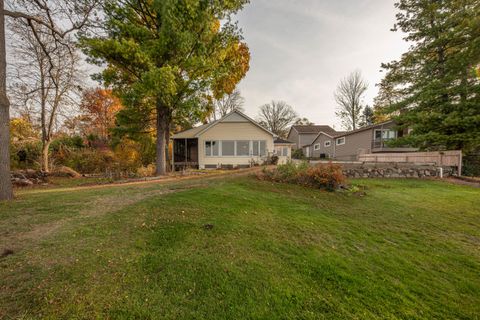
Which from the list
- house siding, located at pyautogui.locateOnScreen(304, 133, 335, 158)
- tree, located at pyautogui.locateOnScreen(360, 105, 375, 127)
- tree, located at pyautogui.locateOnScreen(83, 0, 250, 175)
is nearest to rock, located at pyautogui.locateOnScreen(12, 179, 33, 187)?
tree, located at pyautogui.locateOnScreen(83, 0, 250, 175)

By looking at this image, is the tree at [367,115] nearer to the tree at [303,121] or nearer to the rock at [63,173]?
the tree at [303,121]

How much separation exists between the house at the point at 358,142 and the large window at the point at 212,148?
1613 centimetres

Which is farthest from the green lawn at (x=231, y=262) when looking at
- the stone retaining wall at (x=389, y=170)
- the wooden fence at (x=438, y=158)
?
the wooden fence at (x=438, y=158)

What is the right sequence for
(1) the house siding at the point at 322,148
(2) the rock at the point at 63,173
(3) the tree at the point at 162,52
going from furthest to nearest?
(1) the house siding at the point at 322,148, (2) the rock at the point at 63,173, (3) the tree at the point at 162,52

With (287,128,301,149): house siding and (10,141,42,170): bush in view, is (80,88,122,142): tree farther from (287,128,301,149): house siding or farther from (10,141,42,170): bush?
(287,128,301,149): house siding

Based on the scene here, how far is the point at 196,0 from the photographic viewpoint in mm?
9031

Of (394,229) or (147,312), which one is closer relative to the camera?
(147,312)

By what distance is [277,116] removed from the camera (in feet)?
153

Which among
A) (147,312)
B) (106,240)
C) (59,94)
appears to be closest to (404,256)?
(147,312)

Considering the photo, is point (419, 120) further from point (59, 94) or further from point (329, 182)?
point (59, 94)

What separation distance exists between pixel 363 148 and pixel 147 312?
2803cm

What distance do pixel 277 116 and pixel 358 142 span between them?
77.8 ft

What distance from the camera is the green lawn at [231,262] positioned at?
2.12 meters

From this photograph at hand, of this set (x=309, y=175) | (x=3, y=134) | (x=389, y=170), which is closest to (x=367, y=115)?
(x=389, y=170)
